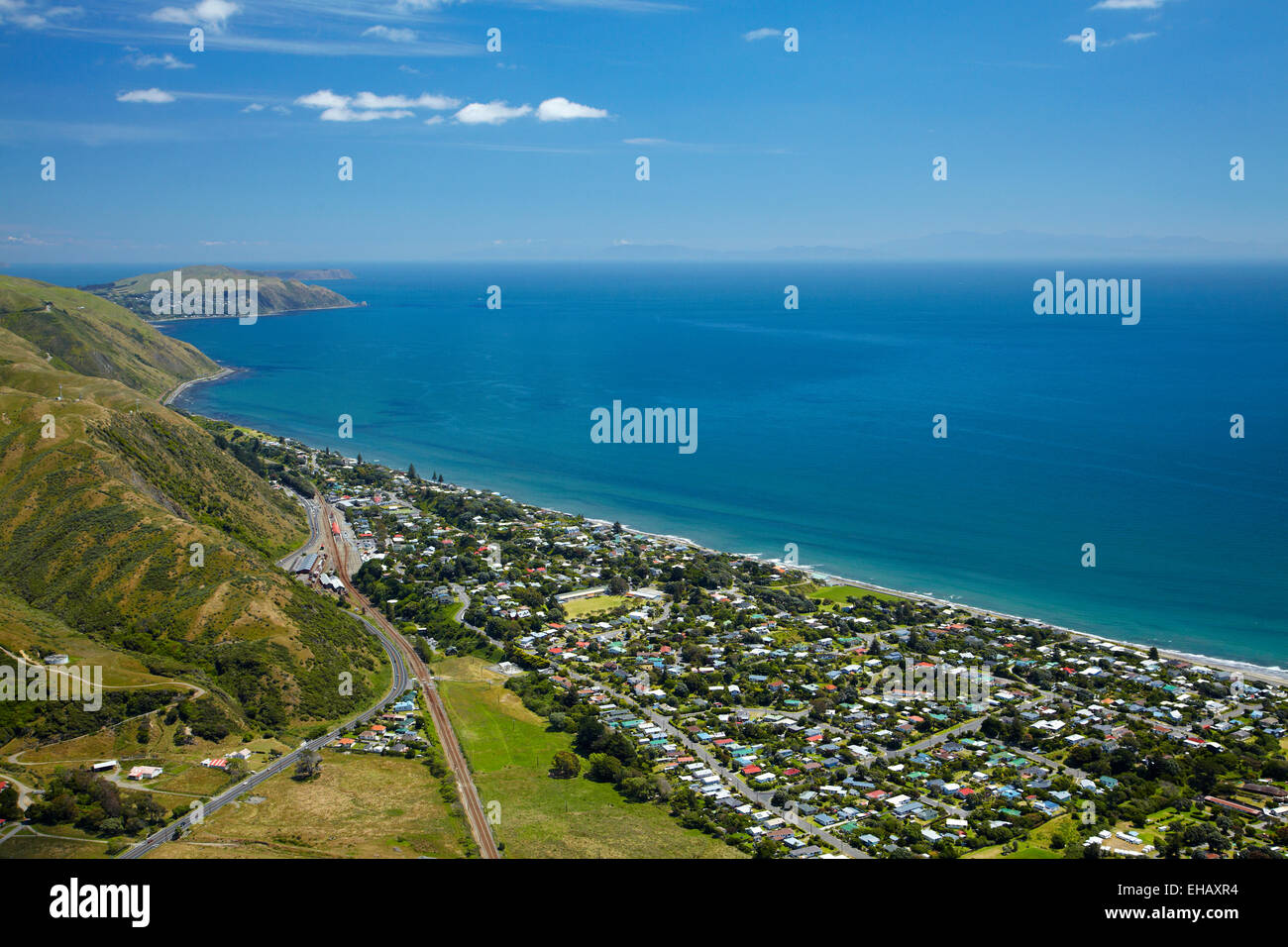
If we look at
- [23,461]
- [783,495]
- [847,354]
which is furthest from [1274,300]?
[23,461]

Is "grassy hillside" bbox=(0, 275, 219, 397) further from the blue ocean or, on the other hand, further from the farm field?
the farm field

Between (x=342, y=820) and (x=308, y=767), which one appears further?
(x=308, y=767)

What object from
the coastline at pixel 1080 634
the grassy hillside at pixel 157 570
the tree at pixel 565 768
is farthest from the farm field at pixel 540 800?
the coastline at pixel 1080 634

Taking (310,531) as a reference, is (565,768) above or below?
below

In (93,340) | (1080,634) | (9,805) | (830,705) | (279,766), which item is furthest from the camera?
(93,340)

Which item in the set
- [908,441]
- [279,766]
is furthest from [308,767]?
[908,441]

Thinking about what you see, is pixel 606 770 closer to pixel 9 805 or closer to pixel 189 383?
pixel 9 805

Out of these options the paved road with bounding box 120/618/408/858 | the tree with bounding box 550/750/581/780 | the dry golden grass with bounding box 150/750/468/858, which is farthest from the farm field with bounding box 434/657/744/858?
the paved road with bounding box 120/618/408/858
